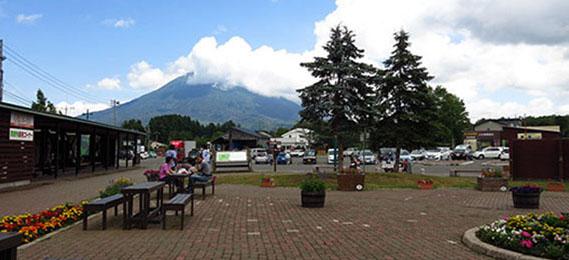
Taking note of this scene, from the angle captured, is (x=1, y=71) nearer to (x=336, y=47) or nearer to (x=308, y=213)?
(x=336, y=47)

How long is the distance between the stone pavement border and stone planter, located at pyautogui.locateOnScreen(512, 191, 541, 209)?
520cm

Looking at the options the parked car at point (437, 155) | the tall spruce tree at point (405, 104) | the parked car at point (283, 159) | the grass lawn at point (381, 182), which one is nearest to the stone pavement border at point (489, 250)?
the grass lawn at point (381, 182)

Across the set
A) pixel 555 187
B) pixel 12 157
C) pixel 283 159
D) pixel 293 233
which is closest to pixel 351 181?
pixel 555 187

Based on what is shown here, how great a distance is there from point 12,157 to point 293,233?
571 inches

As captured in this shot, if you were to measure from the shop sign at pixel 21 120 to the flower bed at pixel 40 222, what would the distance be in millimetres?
10076

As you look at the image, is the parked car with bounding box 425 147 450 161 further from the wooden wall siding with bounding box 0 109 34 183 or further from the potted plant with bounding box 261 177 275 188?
the wooden wall siding with bounding box 0 109 34 183

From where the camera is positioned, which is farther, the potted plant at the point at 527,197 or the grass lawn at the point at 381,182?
the grass lawn at the point at 381,182

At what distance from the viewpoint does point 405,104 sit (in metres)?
22.8

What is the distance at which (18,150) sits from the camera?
17.0 m

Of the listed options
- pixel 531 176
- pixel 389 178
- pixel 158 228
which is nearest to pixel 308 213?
pixel 158 228

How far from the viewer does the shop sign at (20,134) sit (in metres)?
16.6

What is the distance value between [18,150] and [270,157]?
28493 millimetres

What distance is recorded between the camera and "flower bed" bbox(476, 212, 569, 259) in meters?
5.43

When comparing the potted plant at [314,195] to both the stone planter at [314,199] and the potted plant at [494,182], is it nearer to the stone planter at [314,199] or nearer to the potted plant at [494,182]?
the stone planter at [314,199]
